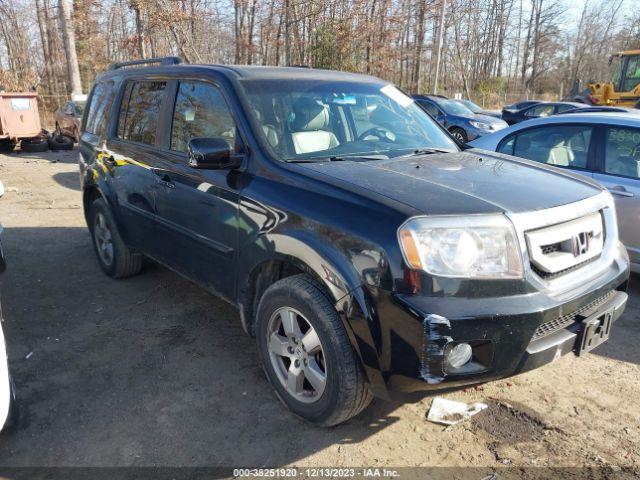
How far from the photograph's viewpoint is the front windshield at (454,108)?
15922 mm

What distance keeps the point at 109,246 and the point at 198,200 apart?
A: 2.05 m

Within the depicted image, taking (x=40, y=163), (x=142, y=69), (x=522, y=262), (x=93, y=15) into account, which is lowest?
(x=40, y=163)

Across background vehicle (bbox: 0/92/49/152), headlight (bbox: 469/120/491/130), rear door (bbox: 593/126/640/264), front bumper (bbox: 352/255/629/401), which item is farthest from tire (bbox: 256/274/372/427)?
background vehicle (bbox: 0/92/49/152)

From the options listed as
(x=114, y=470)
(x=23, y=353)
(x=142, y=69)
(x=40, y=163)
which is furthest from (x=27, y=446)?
(x=40, y=163)

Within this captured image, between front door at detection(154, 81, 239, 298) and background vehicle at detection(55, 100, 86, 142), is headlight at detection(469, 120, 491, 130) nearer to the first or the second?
background vehicle at detection(55, 100, 86, 142)

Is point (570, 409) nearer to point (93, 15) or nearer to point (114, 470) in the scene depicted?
point (114, 470)

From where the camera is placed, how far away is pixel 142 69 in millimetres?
4410

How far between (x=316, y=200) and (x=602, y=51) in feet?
201

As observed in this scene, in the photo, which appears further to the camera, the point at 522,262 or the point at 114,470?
the point at 114,470

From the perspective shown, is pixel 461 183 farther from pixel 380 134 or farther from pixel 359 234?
pixel 380 134

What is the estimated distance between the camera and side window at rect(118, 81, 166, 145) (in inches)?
159

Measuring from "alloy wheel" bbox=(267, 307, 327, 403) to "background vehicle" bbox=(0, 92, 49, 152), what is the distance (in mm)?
14546

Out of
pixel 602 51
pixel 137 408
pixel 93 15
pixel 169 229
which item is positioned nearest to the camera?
pixel 137 408

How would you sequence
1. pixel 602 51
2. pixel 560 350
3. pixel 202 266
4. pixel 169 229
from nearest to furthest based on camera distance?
pixel 560 350, pixel 202 266, pixel 169 229, pixel 602 51
